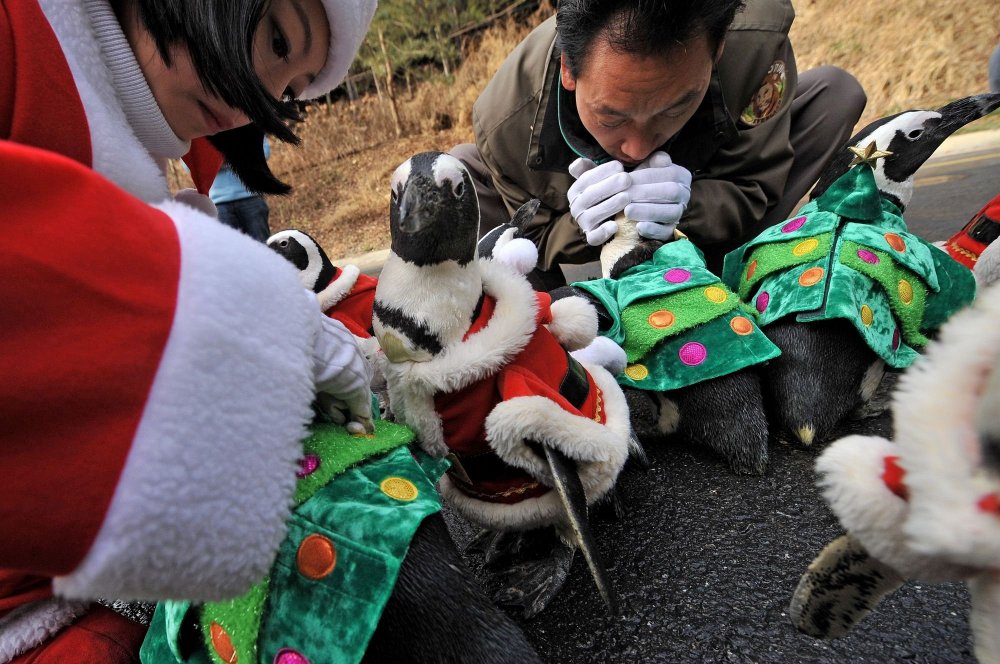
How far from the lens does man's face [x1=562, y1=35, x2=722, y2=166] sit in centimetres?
115

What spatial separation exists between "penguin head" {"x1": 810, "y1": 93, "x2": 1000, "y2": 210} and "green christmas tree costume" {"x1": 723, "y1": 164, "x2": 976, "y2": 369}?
77 millimetres

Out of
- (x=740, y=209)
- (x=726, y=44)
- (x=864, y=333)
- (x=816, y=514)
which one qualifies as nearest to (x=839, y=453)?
(x=816, y=514)

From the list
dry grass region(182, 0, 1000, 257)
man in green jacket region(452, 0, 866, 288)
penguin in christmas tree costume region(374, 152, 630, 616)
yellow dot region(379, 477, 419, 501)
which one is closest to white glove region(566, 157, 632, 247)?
man in green jacket region(452, 0, 866, 288)

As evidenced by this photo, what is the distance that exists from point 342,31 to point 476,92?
6793mm

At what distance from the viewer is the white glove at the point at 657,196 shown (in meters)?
1.31

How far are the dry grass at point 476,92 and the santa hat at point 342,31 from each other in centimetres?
413

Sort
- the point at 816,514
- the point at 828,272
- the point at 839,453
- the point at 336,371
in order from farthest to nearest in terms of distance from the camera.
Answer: the point at 828,272 → the point at 816,514 → the point at 336,371 → the point at 839,453

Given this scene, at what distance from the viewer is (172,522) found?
0.42m

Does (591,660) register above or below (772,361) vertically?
below

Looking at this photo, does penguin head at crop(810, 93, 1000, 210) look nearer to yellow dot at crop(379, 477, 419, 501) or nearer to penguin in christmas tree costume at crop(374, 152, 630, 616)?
penguin in christmas tree costume at crop(374, 152, 630, 616)

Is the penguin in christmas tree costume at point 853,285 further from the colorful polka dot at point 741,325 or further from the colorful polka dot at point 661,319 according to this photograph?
the colorful polka dot at point 661,319

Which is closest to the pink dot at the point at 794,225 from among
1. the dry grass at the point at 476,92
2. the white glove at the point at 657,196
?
the white glove at the point at 657,196

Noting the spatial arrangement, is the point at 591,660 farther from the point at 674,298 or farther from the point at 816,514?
the point at 674,298

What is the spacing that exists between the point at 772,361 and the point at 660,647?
1.95ft
